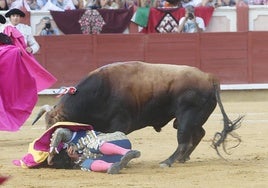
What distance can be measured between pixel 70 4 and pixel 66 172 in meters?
8.65

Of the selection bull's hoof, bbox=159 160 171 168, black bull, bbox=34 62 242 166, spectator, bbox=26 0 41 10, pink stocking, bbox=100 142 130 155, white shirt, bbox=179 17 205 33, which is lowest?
white shirt, bbox=179 17 205 33

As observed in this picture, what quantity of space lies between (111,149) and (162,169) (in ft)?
1.57

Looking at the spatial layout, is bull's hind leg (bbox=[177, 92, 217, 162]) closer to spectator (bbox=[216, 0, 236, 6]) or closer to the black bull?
the black bull

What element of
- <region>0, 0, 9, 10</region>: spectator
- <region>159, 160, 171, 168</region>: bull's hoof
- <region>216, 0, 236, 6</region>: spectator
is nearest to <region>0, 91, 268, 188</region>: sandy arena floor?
<region>159, 160, 171, 168</region>: bull's hoof

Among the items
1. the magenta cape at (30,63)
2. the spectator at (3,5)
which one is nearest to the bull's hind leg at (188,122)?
the magenta cape at (30,63)

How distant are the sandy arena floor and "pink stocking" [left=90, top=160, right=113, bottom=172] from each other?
60 millimetres

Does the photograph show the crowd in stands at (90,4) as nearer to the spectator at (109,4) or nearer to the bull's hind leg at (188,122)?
the spectator at (109,4)

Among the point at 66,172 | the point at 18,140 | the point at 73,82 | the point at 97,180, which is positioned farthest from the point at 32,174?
the point at 73,82

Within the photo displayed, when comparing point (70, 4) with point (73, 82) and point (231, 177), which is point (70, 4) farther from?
point (231, 177)

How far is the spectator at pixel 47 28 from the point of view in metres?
15.2

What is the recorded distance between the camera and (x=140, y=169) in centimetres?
721

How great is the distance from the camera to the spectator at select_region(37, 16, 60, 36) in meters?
15.2

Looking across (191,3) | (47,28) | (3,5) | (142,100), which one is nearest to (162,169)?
(142,100)

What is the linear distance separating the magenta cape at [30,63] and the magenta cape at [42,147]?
6.69 feet
